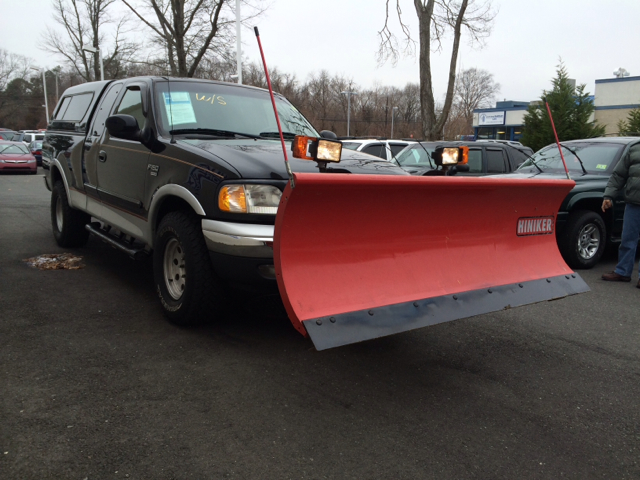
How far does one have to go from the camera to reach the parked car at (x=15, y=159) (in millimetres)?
23328

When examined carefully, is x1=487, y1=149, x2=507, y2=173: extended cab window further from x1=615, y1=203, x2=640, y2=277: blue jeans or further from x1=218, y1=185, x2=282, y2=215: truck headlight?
x1=218, y1=185, x2=282, y2=215: truck headlight


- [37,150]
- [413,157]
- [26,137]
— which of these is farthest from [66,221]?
[26,137]

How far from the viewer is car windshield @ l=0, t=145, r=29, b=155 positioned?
23627mm

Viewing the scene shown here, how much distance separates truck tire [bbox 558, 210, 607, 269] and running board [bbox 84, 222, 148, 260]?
5.27 m

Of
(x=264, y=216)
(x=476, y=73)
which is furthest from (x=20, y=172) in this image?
(x=476, y=73)

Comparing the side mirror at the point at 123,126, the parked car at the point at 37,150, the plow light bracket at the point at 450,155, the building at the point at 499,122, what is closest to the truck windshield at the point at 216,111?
the side mirror at the point at 123,126

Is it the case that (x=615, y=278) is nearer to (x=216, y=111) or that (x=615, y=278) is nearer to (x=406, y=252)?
(x=406, y=252)

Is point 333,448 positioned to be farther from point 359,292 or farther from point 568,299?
point 568,299

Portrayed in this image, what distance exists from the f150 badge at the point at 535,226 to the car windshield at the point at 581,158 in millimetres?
4033

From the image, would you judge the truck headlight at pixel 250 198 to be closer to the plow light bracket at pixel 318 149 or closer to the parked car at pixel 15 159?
the plow light bracket at pixel 318 149

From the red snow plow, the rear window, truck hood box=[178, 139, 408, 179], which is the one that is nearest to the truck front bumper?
truck hood box=[178, 139, 408, 179]

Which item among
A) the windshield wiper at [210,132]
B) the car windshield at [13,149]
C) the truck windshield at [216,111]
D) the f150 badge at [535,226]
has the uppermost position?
the truck windshield at [216,111]

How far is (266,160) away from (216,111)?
134 centimetres

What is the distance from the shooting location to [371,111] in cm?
7431
